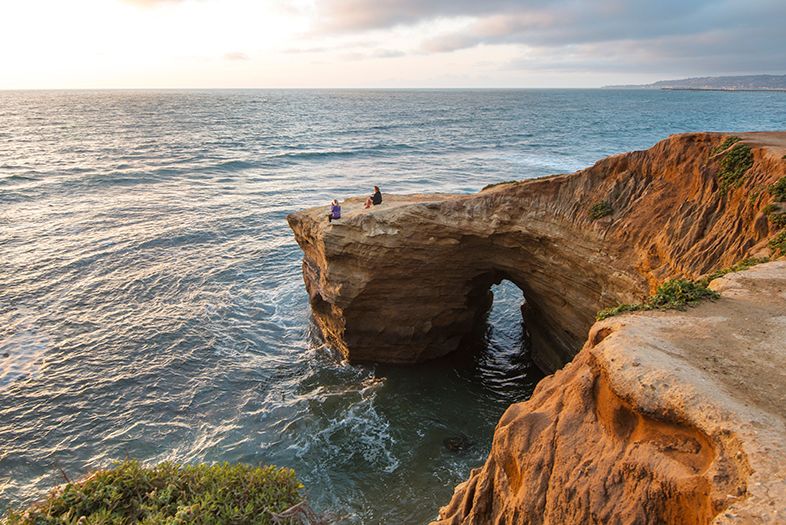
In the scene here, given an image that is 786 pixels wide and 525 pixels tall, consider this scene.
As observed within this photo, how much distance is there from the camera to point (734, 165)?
1316 cm

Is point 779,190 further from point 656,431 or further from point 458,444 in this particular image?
point 458,444

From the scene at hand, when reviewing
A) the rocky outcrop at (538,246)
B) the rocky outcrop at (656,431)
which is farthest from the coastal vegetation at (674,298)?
the rocky outcrop at (538,246)

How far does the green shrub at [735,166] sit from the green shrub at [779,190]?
84 cm

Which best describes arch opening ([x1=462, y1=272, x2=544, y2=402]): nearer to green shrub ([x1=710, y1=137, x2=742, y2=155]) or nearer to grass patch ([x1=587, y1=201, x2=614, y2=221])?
grass patch ([x1=587, y1=201, x2=614, y2=221])

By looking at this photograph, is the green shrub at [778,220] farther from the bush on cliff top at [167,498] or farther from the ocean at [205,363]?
the bush on cliff top at [167,498]

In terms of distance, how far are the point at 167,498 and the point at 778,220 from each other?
13862 mm

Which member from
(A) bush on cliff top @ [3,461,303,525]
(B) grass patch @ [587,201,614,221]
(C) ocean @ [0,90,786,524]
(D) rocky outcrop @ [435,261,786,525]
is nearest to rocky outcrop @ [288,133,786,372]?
(B) grass patch @ [587,201,614,221]

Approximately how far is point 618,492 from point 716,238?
9.16 meters

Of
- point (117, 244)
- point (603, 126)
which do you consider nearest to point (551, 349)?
point (117, 244)

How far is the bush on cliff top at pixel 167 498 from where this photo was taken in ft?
24.7

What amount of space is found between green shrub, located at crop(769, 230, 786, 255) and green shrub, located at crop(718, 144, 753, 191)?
6.86ft

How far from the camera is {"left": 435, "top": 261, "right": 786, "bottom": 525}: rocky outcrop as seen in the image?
5320 millimetres

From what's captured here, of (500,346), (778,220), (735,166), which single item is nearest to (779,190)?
(778,220)

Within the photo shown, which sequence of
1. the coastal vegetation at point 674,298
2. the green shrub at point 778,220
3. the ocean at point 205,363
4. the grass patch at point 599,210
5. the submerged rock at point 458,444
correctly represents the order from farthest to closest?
the grass patch at point 599,210 < the submerged rock at point 458,444 < the ocean at point 205,363 < the green shrub at point 778,220 < the coastal vegetation at point 674,298
